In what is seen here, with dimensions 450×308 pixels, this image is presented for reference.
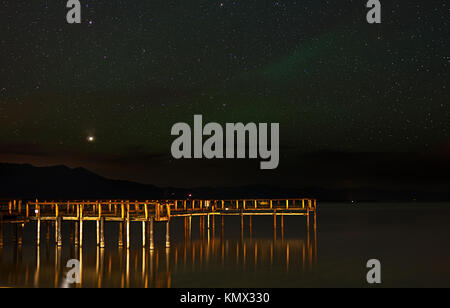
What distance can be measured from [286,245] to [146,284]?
68.1ft

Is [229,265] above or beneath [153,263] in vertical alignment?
beneath

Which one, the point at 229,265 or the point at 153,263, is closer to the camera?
the point at 153,263

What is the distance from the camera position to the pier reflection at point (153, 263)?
26.2 meters

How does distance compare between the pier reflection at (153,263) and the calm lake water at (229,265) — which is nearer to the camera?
the pier reflection at (153,263)

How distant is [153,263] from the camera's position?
31484mm

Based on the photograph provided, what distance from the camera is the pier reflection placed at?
86.0ft

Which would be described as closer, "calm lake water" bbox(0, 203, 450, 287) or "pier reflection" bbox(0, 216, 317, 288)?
"pier reflection" bbox(0, 216, 317, 288)

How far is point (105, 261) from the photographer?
32.2 meters
